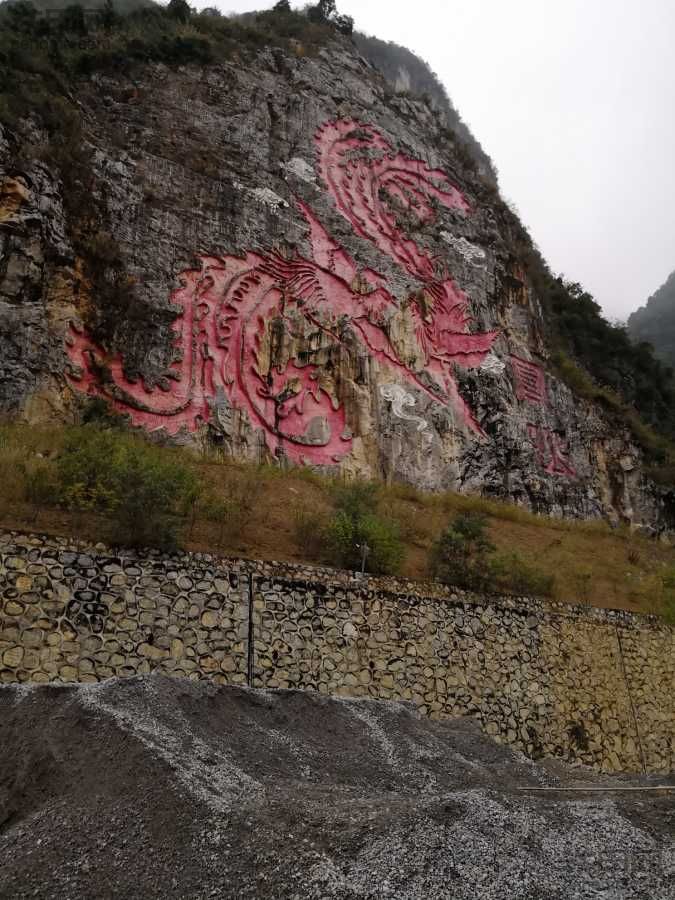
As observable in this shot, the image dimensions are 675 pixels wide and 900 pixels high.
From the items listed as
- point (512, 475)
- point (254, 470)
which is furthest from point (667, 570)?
point (254, 470)

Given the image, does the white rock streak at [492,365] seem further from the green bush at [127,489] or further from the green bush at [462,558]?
the green bush at [127,489]

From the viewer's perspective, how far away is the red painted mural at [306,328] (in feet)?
35.8

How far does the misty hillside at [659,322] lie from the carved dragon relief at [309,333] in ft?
69.6

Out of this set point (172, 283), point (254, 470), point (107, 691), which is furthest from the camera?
point (172, 283)

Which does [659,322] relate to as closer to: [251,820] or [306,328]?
[306,328]

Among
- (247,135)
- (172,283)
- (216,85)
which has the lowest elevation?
(172,283)

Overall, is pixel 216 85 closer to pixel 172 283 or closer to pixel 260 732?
pixel 172 283

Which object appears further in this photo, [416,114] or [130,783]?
[416,114]

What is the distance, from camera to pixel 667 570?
11086 mm

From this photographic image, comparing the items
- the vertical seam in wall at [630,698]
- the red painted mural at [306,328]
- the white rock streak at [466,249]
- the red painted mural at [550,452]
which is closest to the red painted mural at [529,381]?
the red painted mural at [550,452]

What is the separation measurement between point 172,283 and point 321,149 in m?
5.64

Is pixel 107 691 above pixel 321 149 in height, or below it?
below

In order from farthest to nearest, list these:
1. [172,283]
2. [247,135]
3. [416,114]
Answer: [416,114]
[247,135]
[172,283]

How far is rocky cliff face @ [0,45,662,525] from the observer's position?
10672mm
